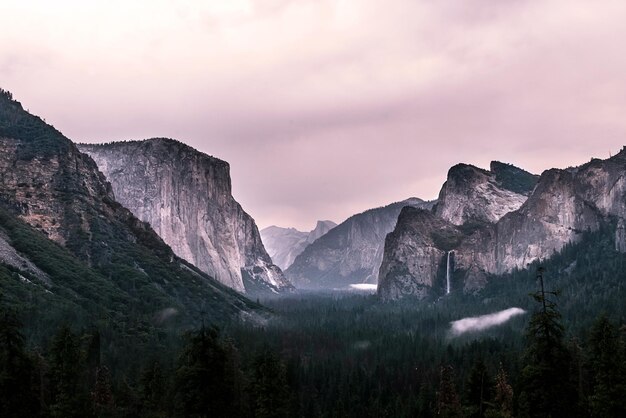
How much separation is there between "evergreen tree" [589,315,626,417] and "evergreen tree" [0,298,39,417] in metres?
56.2

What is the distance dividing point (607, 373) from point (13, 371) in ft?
198

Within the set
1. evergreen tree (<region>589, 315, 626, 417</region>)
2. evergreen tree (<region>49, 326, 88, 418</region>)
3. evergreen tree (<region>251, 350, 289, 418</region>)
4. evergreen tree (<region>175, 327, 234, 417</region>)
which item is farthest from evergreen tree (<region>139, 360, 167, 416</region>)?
evergreen tree (<region>589, 315, 626, 417</region>)

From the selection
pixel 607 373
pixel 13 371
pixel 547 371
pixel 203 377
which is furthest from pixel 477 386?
pixel 13 371

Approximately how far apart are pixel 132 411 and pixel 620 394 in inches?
2624

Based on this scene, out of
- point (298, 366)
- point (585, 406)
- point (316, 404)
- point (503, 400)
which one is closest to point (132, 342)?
point (298, 366)

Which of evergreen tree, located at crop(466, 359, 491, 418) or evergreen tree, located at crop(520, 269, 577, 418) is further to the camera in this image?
evergreen tree, located at crop(466, 359, 491, 418)

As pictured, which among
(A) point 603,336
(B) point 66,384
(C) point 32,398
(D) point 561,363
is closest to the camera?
(D) point 561,363

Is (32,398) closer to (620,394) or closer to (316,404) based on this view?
(620,394)

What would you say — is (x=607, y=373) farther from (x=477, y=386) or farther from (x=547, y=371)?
(x=547, y=371)

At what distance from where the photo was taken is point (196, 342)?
60.6 m

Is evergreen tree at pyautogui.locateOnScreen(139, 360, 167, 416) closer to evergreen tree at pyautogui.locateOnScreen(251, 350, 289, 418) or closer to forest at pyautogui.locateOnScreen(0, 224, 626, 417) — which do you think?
forest at pyautogui.locateOnScreen(0, 224, 626, 417)

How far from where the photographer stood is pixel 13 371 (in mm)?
58469

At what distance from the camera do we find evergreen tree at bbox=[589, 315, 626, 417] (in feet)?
243

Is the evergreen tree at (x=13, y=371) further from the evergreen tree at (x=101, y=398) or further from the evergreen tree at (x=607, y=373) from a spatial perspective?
the evergreen tree at (x=607, y=373)
